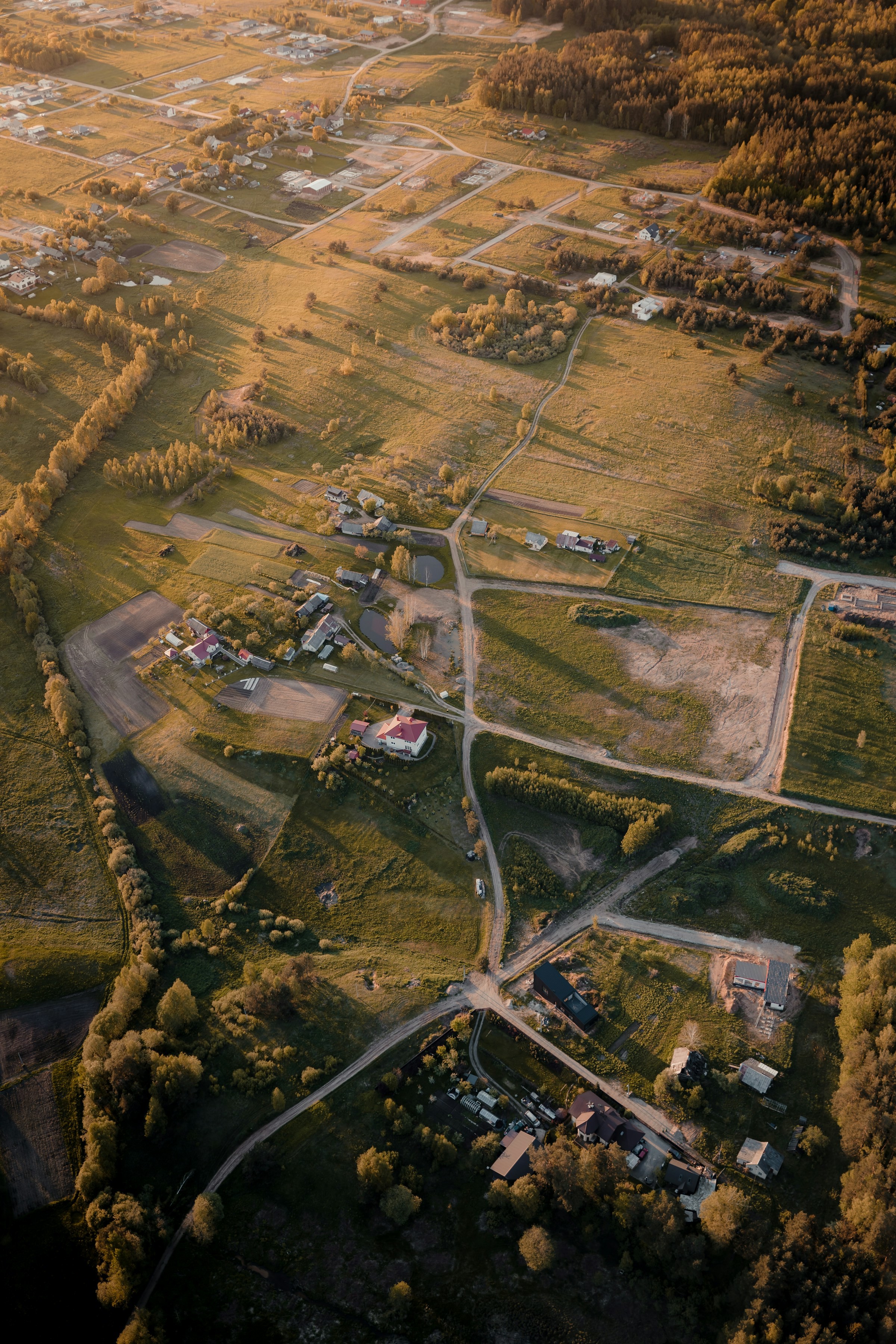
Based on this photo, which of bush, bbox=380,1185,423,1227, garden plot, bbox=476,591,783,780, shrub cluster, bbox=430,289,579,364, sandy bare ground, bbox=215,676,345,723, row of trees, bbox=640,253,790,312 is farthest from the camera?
row of trees, bbox=640,253,790,312

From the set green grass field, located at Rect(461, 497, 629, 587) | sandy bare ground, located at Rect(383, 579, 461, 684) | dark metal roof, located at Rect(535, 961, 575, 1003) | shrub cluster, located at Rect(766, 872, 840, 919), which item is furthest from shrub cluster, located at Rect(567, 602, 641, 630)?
dark metal roof, located at Rect(535, 961, 575, 1003)

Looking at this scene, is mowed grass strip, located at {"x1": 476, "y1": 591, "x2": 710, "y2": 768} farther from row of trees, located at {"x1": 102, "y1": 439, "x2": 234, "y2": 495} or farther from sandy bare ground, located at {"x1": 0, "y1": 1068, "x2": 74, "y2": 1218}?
sandy bare ground, located at {"x1": 0, "y1": 1068, "x2": 74, "y2": 1218}

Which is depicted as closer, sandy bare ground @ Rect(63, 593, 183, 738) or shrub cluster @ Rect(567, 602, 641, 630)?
sandy bare ground @ Rect(63, 593, 183, 738)

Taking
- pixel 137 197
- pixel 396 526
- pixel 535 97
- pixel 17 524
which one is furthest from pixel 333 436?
pixel 535 97

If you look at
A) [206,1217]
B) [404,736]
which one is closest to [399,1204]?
[206,1217]

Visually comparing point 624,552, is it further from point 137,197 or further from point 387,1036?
point 137,197

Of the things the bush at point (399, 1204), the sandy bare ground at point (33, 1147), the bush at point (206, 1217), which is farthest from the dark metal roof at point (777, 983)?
the sandy bare ground at point (33, 1147)
